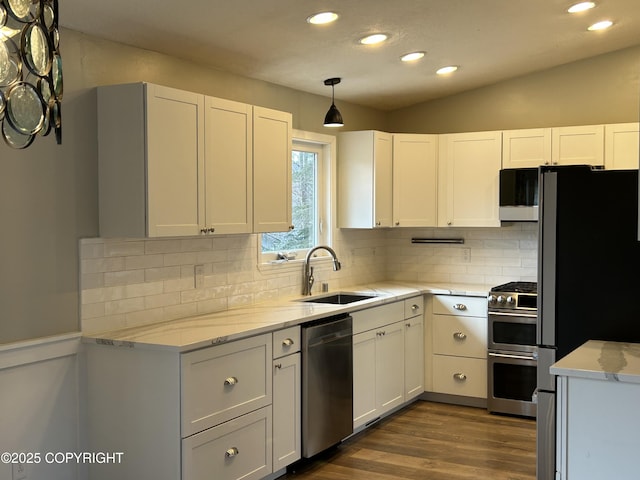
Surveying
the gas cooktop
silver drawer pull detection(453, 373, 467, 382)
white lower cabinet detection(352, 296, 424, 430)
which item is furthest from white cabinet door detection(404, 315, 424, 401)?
the gas cooktop

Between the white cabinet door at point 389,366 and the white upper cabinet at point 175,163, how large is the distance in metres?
1.40

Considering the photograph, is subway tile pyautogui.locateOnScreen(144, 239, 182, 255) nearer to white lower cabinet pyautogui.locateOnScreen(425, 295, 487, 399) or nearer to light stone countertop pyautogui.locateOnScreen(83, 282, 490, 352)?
light stone countertop pyautogui.locateOnScreen(83, 282, 490, 352)

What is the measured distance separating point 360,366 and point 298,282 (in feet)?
2.68

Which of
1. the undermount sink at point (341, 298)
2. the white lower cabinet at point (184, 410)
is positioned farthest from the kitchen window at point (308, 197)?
the white lower cabinet at point (184, 410)

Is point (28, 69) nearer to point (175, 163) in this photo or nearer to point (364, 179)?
point (175, 163)

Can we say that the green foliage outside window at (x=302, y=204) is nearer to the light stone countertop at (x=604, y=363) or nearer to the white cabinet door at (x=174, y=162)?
the white cabinet door at (x=174, y=162)

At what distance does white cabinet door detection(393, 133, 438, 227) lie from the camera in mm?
5590

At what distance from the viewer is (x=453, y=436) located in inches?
181

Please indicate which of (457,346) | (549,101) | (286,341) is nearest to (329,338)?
(286,341)

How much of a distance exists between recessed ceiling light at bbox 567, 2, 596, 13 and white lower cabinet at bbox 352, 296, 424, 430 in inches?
89.3

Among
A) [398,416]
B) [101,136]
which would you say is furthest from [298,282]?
Answer: [101,136]

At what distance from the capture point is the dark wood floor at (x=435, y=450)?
3.92 meters

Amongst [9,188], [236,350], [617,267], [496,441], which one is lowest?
[496,441]

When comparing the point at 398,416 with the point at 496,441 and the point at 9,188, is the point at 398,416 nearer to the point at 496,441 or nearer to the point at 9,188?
the point at 496,441
